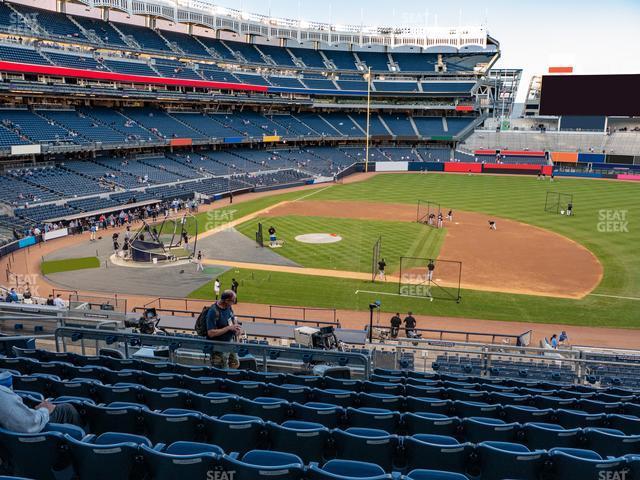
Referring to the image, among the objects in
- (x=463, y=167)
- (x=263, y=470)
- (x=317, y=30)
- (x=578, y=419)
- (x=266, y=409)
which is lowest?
(x=578, y=419)

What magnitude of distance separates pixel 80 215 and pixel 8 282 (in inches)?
645

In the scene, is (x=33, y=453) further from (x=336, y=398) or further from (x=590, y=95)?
(x=590, y=95)

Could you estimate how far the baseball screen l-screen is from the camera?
82.1 meters

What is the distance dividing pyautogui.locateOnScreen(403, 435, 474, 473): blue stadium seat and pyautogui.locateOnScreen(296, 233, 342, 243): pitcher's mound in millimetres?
33610

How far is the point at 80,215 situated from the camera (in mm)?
45562

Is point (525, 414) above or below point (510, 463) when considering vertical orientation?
below

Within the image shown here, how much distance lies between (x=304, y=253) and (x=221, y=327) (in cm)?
2597

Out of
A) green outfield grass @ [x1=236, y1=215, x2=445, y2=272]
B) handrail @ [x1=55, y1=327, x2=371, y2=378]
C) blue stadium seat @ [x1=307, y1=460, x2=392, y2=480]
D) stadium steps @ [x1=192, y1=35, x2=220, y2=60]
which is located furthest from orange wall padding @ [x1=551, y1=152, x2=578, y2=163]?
blue stadium seat @ [x1=307, y1=460, x2=392, y2=480]

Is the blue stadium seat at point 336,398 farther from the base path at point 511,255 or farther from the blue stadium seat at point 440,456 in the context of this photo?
the base path at point 511,255

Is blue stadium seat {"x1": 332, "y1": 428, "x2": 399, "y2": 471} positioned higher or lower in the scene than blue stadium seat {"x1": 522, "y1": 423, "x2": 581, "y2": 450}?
higher

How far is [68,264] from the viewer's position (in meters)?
34.6

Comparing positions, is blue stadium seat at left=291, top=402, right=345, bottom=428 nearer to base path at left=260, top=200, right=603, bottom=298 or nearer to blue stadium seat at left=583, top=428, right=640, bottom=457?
blue stadium seat at left=583, top=428, right=640, bottom=457

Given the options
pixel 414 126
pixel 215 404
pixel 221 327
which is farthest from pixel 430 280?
pixel 414 126

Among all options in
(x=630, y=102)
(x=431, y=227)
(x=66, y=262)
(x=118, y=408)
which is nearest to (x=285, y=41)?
(x=630, y=102)
